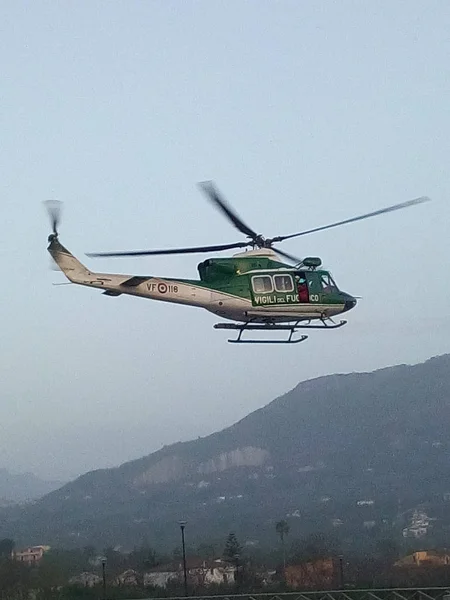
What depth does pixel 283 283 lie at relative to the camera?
24156 mm

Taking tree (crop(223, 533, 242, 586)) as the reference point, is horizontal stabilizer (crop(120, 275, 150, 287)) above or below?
above

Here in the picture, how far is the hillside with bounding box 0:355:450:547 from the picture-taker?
184ft

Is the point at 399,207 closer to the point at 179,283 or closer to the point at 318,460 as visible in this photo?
the point at 179,283

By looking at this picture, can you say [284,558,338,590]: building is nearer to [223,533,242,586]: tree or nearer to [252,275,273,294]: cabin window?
[223,533,242,586]: tree

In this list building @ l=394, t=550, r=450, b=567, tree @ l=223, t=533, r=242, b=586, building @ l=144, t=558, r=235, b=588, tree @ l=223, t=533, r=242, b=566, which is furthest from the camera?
tree @ l=223, t=533, r=242, b=566

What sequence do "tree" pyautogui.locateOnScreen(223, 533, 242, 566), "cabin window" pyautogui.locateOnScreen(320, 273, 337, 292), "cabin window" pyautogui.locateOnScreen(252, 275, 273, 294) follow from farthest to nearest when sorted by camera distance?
"tree" pyautogui.locateOnScreen(223, 533, 242, 566), "cabin window" pyautogui.locateOnScreen(320, 273, 337, 292), "cabin window" pyautogui.locateOnScreen(252, 275, 273, 294)

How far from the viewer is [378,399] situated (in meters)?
132

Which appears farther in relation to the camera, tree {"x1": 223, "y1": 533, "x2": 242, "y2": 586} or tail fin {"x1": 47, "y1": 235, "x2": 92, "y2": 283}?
tree {"x1": 223, "y1": 533, "x2": 242, "y2": 586}

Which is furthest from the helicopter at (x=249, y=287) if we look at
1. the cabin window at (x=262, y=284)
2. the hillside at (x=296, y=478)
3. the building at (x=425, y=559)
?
the hillside at (x=296, y=478)

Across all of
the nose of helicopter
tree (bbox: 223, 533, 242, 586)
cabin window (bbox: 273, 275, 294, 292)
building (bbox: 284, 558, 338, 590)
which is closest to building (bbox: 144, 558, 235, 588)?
tree (bbox: 223, 533, 242, 586)

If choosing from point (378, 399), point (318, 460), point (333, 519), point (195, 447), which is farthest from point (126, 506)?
point (378, 399)

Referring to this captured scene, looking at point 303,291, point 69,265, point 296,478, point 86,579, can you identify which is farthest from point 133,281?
point 296,478

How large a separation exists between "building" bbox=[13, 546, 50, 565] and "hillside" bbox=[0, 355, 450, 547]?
204 inches

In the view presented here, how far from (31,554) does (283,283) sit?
2036 centimetres
